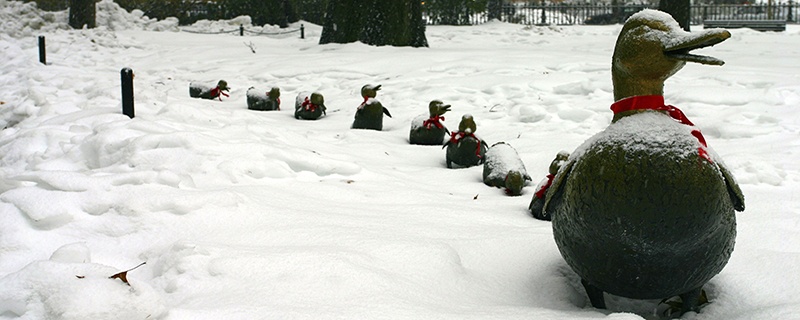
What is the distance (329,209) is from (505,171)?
143 centimetres

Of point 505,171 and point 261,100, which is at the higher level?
point 261,100

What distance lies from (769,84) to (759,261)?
4815 mm

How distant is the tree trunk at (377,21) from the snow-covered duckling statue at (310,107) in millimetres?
4892

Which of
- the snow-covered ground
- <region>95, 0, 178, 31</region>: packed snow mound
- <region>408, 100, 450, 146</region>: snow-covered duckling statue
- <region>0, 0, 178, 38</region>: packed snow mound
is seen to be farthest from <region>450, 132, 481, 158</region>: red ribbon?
<region>95, 0, 178, 31</region>: packed snow mound

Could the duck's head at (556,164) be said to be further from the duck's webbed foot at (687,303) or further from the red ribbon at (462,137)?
the red ribbon at (462,137)

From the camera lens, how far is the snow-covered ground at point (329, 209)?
1829mm

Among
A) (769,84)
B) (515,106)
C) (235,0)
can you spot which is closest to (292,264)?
(515,106)

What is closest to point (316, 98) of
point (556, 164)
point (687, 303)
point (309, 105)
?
point (309, 105)

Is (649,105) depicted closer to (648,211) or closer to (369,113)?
(648,211)

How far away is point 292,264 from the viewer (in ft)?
6.68

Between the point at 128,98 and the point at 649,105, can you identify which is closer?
the point at 649,105

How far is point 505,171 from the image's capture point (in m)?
3.81

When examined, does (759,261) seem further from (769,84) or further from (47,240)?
(769,84)

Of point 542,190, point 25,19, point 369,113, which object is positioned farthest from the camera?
point 25,19
